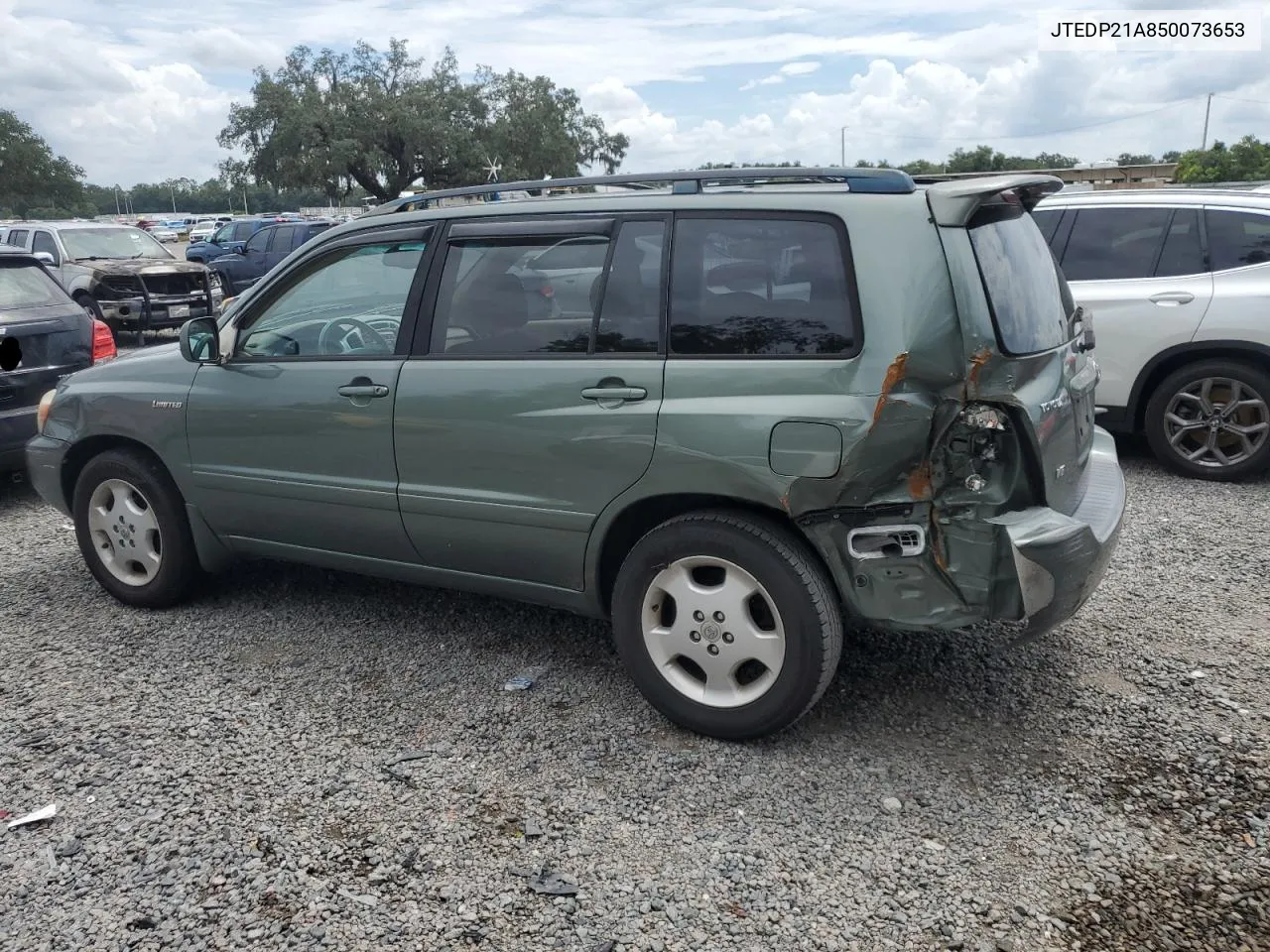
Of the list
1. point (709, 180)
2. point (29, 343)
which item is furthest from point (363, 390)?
point (29, 343)

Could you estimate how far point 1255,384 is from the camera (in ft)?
21.3

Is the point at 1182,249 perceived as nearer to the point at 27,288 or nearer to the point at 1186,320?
the point at 1186,320

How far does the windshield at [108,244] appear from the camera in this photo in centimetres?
1596

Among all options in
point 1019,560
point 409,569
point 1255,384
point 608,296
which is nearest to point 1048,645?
point 1019,560

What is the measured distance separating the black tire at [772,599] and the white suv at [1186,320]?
4230 millimetres

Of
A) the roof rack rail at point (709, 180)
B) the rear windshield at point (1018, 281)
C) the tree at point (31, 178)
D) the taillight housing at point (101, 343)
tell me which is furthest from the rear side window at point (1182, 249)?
the tree at point (31, 178)

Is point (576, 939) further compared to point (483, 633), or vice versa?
point (483, 633)

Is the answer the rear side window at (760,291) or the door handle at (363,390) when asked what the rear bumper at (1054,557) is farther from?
the door handle at (363,390)

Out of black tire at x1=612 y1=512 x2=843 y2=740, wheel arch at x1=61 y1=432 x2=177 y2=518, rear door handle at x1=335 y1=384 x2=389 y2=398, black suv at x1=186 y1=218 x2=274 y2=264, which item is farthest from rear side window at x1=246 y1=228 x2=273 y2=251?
black tire at x1=612 y1=512 x2=843 y2=740

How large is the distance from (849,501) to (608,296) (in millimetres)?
1113

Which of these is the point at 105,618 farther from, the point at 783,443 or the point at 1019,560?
the point at 1019,560

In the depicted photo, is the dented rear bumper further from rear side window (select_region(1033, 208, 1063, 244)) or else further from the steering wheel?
rear side window (select_region(1033, 208, 1063, 244))

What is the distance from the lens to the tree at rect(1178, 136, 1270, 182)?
24.6m

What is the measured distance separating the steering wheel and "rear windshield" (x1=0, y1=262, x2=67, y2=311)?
3.93 meters
